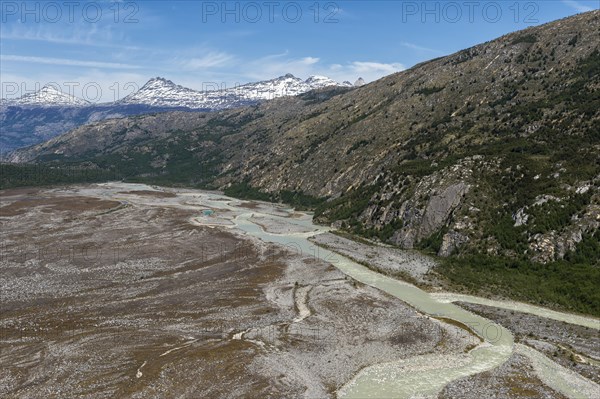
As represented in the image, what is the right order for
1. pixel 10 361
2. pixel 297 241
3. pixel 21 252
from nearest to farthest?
pixel 10 361 < pixel 21 252 < pixel 297 241

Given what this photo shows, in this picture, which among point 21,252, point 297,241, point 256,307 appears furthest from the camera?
point 297,241

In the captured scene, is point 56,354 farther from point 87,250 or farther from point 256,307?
point 87,250

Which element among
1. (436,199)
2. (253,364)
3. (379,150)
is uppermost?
(379,150)

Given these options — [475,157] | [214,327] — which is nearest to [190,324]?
[214,327]

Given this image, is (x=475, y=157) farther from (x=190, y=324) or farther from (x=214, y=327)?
(x=190, y=324)

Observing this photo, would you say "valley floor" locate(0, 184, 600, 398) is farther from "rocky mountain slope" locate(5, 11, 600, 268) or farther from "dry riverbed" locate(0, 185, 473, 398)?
"rocky mountain slope" locate(5, 11, 600, 268)

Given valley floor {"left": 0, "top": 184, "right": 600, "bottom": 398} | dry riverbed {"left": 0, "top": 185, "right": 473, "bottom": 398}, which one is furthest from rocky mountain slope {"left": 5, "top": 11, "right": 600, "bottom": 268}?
dry riverbed {"left": 0, "top": 185, "right": 473, "bottom": 398}

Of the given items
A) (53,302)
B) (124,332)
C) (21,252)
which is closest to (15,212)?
(21,252)

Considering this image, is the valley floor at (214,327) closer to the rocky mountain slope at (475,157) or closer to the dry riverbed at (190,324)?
the dry riverbed at (190,324)

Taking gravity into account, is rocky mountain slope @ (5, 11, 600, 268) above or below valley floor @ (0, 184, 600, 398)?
above
